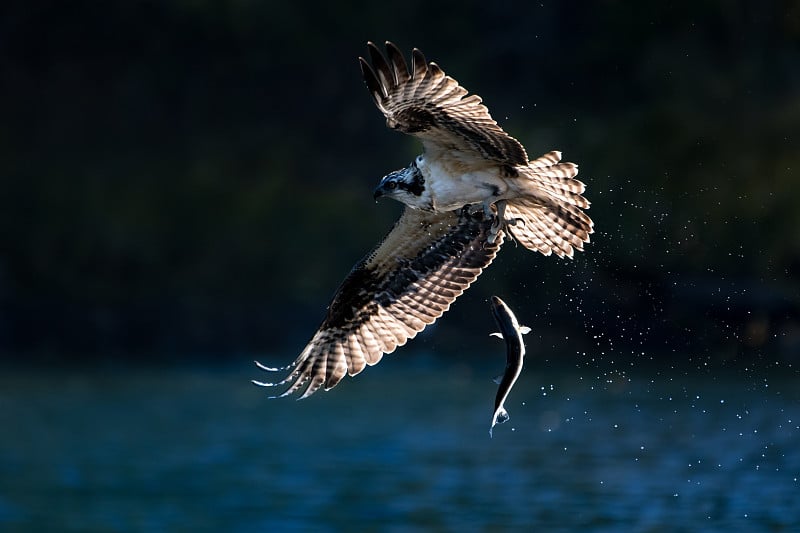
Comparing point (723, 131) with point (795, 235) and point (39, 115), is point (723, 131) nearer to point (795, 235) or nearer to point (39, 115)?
point (795, 235)

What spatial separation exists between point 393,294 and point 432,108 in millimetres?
2076

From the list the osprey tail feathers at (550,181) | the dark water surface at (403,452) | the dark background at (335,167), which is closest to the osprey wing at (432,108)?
the osprey tail feathers at (550,181)

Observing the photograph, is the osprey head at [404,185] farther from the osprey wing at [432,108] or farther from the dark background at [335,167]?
the dark background at [335,167]

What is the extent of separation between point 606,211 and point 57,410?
25.9 ft

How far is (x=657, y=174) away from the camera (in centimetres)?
2233

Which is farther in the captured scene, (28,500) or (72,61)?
(72,61)

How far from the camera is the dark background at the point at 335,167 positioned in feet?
71.0

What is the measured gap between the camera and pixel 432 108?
27.1 ft

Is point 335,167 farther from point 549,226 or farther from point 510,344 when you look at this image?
point 510,344

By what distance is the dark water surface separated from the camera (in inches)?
508

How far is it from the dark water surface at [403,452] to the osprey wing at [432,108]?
4.37m

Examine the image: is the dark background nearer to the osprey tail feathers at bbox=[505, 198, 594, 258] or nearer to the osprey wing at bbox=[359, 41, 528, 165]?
the osprey tail feathers at bbox=[505, 198, 594, 258]

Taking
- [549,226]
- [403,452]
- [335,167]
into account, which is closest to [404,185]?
[549,226]

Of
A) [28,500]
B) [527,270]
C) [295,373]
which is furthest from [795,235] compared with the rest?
[295,373]
